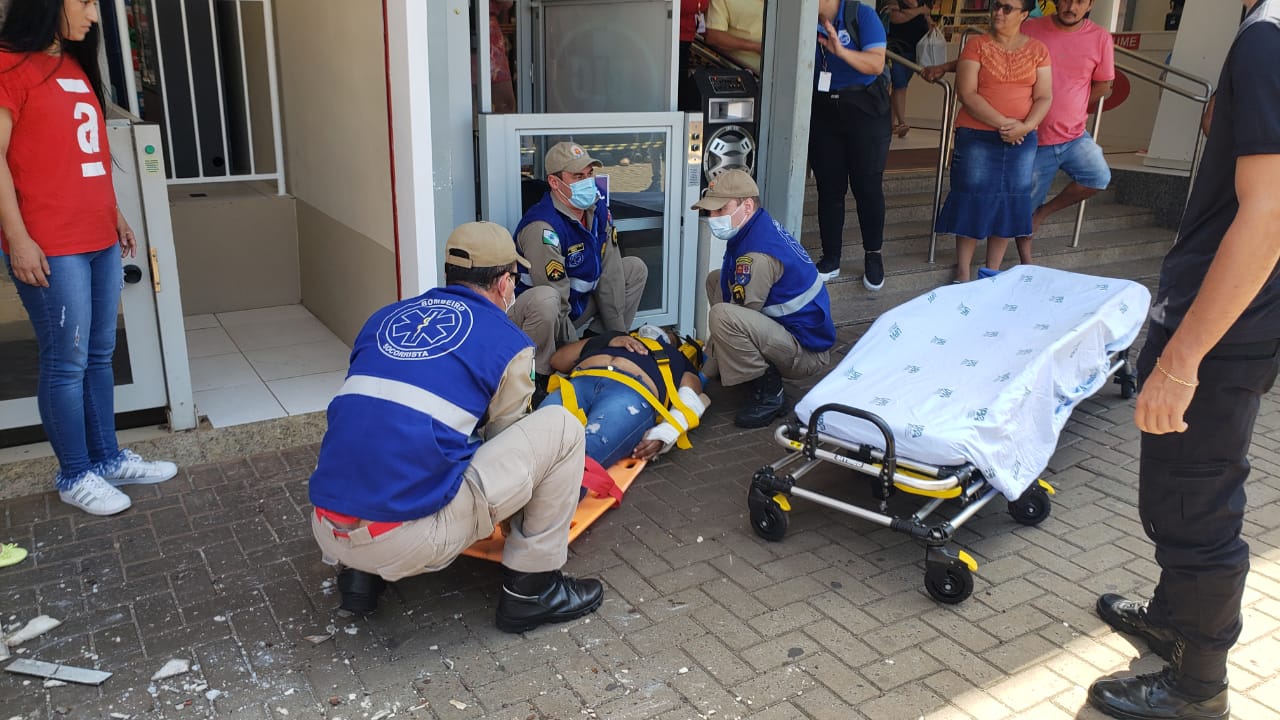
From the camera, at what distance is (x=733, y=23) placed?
6.45 meters

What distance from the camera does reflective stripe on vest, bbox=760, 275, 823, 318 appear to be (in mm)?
4934

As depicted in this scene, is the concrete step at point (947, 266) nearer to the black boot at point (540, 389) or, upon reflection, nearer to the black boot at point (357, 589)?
the black boot at point (540, 389)

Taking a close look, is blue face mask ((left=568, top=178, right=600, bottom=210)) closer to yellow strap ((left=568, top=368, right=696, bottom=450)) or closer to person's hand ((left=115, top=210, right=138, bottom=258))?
yellow strap ((left=568, top=368, right=696, bottom=450))

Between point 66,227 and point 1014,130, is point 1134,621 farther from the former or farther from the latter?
point 66,227

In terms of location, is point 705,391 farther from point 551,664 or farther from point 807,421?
point 551,664

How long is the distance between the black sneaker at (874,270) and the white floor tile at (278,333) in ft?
11.2

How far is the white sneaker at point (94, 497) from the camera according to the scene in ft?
12.8

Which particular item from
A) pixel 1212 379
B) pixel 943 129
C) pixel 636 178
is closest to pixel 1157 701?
pixel 1212 379

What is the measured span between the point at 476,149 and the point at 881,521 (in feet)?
9.37

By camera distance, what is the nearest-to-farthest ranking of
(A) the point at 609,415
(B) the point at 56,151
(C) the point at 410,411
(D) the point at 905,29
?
1. (C) the point at 410,411
2. (B) the point at 56,151
3. (A) the point at 609,415
4. (D) the point at 905,29

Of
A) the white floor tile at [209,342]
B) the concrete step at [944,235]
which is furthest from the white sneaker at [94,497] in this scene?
the concrete step at [944,235]

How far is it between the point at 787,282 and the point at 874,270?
1.93m

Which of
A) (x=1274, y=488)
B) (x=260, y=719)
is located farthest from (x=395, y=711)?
(x=1274, y=488)

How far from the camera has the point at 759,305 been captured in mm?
4938
